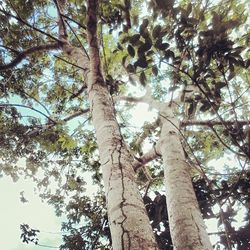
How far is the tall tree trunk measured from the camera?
1.83 m

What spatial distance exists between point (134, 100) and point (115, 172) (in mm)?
4634

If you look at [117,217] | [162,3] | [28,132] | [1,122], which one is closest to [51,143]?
[28,132]

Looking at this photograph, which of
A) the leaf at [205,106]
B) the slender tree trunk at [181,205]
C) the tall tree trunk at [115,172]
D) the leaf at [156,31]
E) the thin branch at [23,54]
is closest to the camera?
the tall tree trunk at [115,172]

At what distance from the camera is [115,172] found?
229cm

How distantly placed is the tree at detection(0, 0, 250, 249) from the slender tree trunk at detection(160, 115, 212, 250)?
11 mm

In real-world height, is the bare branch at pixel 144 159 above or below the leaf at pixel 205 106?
above

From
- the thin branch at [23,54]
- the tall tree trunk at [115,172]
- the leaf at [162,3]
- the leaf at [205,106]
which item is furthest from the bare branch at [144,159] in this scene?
the leaf at [162,3]

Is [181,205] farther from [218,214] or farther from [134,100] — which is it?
[134,100]

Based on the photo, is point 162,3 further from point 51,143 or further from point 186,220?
point 51,143

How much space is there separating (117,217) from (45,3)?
6.35 m

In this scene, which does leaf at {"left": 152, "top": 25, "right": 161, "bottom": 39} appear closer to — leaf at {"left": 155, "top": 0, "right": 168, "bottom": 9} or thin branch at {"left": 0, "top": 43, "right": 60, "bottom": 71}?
leaf at {"left": 155, "top": 0, "right": 168, "bottom": 9}

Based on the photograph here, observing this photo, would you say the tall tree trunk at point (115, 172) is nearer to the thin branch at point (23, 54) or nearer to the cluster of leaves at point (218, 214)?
the thin branch at point (23, 54)

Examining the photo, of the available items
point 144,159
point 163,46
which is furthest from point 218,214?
point 163,46

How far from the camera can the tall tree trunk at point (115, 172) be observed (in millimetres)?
1835
